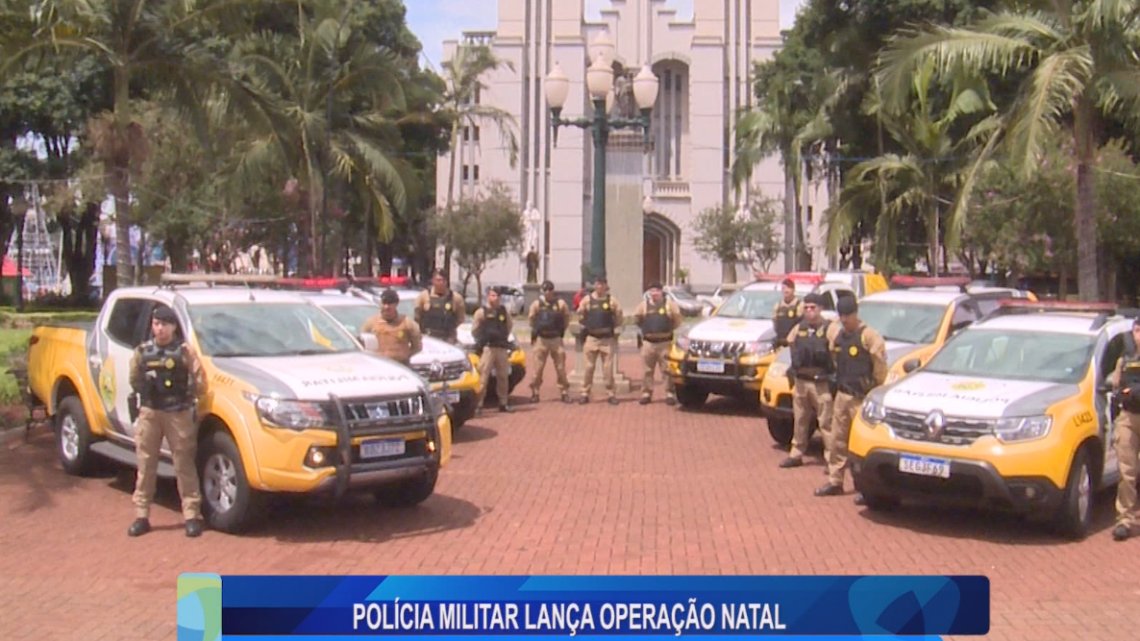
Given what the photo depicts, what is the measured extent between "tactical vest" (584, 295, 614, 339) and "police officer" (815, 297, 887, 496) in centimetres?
657

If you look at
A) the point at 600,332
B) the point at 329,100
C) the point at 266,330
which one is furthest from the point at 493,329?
the point at 329,100

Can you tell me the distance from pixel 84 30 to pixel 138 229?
27948 millimetres

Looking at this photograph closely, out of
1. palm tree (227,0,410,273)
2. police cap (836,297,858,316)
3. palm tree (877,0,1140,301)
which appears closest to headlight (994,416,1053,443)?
police cap (836,297,858,316)

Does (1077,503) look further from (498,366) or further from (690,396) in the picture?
(498,366)

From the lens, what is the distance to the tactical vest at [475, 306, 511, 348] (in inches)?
626

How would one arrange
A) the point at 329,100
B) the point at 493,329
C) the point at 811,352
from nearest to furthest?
the point at 811,352, the point at 493,329, the point at 329,100

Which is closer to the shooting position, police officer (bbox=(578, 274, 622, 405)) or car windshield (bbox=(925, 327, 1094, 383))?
car windshield (bbox=(925, 327, 1094, 383))

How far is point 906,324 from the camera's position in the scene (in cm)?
1450

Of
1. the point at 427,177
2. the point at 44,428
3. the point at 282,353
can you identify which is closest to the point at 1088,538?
the point at 282,353

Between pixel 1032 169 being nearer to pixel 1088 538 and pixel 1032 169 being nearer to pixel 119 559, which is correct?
pixel 1088 538

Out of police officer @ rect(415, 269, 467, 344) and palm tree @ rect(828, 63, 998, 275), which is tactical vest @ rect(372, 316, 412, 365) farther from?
palm tree @ rect(828, 63, 998, 275)

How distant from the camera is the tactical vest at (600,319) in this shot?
17.1m

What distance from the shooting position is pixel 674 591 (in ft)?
9.93

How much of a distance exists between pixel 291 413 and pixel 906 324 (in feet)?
27.9
